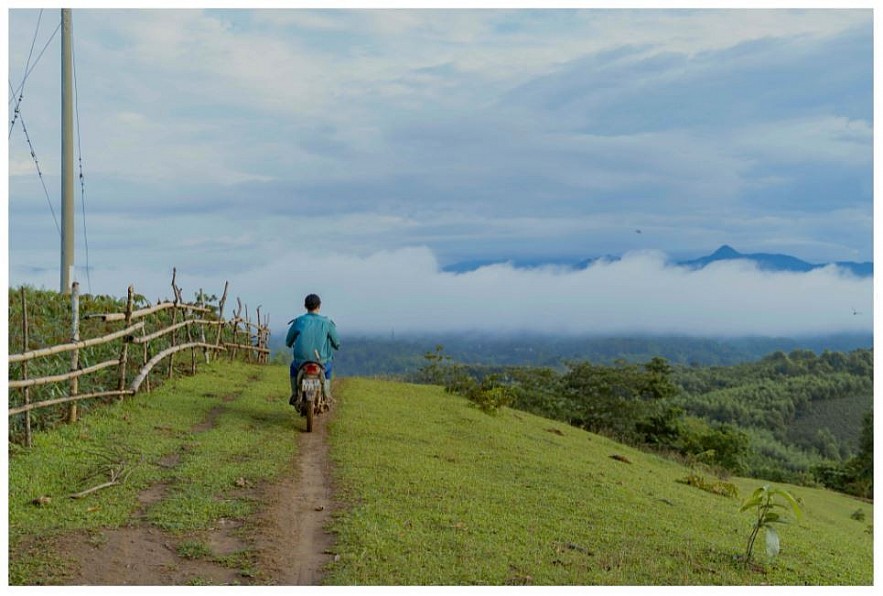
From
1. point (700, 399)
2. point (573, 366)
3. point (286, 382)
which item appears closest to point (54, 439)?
point (286, 382)

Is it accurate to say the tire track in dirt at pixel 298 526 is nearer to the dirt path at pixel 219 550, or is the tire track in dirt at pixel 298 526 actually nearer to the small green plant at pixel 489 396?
the dirt path at pixel 219 550

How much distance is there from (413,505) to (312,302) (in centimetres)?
420

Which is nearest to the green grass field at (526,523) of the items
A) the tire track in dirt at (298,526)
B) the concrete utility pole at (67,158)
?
the tire track in dirt at (298,526)

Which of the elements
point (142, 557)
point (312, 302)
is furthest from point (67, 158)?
point (142, 557)

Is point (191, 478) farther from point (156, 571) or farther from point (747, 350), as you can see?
point (747, 350)

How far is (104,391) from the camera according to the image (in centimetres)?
1148

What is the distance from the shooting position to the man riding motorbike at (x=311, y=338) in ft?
35.8

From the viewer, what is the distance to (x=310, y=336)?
10.9 m

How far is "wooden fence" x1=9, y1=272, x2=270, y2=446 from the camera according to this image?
9.41 metres

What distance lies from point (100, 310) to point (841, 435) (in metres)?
49.9

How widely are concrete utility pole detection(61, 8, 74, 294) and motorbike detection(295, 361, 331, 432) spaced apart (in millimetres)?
9103

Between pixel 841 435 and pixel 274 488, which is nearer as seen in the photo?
pixel 274 488

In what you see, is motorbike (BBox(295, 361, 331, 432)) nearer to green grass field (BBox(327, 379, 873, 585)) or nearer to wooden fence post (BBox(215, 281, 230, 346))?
green grass field (BBox(327, 379, 873, 585))

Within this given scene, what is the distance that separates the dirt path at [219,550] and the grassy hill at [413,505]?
80mm
